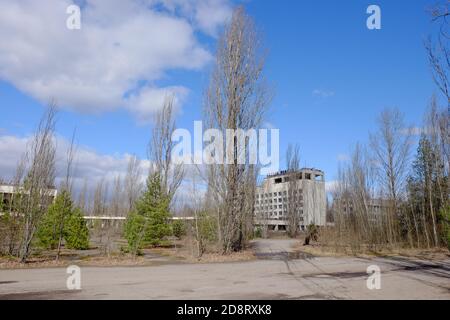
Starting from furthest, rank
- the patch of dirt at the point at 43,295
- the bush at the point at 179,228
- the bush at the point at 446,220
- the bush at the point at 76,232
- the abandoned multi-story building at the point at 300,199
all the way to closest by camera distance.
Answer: the abandoned multi-story building at the point at 300,199
the bush at the point at 179,228
the bush at the point at 76,232
the bush at the point at 446,220
the patch of dirt at the point at 43,295

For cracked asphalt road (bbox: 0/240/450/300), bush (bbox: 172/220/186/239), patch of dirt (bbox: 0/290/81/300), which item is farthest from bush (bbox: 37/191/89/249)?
patch of dirt (bbox: 0/290/81/300)

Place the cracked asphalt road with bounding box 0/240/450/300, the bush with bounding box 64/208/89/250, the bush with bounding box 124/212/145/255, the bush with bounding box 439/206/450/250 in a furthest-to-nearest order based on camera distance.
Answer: the bush with bounding box 64/208/89/250 < the bush with bounding box 124/212/145/255 < the bush with bounding box 439/206/450/250 < the cracked asphalt road with bounding box 0/240/450/300

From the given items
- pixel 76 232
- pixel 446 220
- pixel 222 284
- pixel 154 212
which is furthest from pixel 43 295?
pixel 154 212

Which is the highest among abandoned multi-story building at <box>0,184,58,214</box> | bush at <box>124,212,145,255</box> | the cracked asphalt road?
abandoned multi-story building at <box>0,184,58,214</box>

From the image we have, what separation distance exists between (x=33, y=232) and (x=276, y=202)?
71153 mm

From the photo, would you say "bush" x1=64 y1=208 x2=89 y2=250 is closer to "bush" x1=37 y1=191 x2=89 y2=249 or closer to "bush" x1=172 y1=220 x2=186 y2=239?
"bush" x1=37 y1=191 x2=89 y2=249

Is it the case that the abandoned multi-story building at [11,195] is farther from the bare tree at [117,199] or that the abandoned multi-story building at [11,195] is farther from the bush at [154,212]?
the bare tree at [117,199]

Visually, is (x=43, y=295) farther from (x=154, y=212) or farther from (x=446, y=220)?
(x=154, y=212)

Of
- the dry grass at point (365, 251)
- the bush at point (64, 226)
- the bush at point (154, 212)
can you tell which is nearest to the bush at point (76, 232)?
the bush at point (64, 226)

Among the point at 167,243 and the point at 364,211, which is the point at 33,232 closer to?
the point at 167,243

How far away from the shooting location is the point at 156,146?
105 ft

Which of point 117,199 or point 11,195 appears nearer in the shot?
point 11,195
